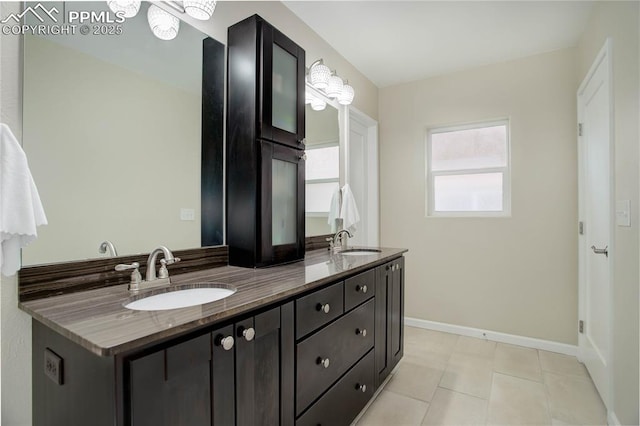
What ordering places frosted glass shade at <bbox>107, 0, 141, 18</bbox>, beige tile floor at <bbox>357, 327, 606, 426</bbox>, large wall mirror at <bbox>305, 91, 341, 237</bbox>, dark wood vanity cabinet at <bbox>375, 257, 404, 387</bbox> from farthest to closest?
large wall mirror at <bbox>305, 91, 341, 237</bbox> < dark wood vanity cabinet at <bbox>375, 257, 404, 387</bbox> < beige tile floor at <bbox>357, 327, 606, 426</bbox> < frosted glass shade at <bbox>107, 0, 141, 18</bbox>

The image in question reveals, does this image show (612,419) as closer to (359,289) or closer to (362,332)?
(362,332)

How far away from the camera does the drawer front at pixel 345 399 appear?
1.37 metres

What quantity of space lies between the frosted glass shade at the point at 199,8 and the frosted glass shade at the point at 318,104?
1095mm

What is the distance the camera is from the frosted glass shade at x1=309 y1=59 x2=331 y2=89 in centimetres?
A: 229

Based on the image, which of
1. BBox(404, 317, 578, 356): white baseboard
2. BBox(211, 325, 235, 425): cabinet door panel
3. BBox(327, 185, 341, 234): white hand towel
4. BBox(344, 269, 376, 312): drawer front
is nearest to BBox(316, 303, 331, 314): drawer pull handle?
BBox(344, 269, 376, 312): drawer front

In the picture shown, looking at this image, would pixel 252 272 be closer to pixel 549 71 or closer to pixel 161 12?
pixel 161 12

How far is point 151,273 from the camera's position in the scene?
1189 millimetres

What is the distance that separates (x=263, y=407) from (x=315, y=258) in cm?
103

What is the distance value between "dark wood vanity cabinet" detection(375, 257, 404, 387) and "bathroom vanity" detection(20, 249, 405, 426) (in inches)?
14.3

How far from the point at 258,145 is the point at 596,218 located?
232cm

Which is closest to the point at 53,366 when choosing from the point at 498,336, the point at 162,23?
the point at 162,23

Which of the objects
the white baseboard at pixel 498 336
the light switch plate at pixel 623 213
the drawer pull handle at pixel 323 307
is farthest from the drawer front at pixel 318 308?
the white baseboard at pixel 498 336

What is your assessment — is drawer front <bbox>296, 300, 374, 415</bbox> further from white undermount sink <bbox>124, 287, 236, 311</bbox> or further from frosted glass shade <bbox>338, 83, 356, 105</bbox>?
frosted glass shade <bbox>338, 83, 356, 105</bbox>

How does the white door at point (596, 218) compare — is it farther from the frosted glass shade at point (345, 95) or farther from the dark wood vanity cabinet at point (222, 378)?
the dark wood vanity cabinet at point (222, 378)
